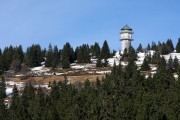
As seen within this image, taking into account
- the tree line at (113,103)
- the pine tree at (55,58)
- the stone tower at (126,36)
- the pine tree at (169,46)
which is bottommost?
the tree line at (113,103)

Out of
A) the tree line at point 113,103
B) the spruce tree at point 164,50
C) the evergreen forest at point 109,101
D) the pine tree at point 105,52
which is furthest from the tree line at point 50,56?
the tree line at point 113,103

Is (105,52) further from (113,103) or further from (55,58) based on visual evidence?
(113,103)

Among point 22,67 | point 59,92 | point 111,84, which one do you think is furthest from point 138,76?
point 22,67

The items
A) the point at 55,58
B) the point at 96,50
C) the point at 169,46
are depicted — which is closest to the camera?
the point at 55,58

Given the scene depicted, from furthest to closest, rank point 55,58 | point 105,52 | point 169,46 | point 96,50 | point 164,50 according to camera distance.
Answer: point 169,46, point 96,50, point 164,50, point 105,52, point 55,58

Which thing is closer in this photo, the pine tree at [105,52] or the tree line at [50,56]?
the tree line at [50,56]

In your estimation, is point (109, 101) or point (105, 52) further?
point (105, 52)

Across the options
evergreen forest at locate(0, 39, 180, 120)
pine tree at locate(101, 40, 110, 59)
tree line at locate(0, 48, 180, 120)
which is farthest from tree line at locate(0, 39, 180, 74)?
tree line at locate(0, 48, 180, 120)

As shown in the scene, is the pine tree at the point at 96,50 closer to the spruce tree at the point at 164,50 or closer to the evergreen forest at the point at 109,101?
the spruce tree at the point at 164,50

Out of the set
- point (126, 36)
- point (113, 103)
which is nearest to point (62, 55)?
point (126, 36)

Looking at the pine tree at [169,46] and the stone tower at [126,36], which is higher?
the stone tower at [126,36]

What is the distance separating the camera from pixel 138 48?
633 ft

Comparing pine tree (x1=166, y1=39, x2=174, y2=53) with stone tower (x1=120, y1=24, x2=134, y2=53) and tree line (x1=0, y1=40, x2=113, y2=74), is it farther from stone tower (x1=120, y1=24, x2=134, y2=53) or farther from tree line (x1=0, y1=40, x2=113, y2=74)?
tree line (x1=0, y1=40, x2=113, y2=74)

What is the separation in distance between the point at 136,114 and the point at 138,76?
1145 inches
